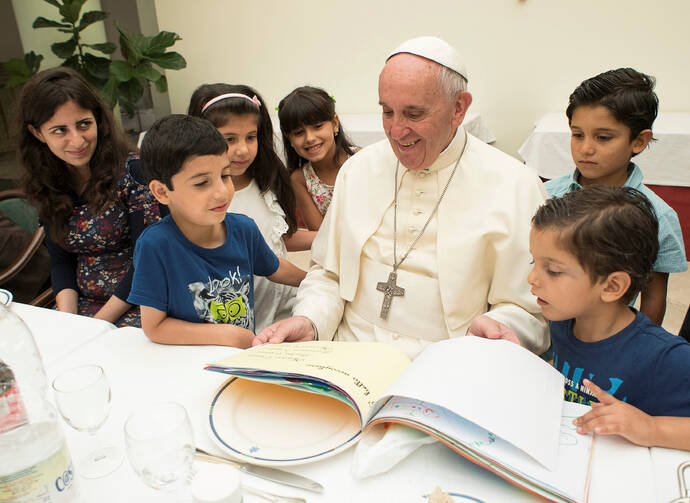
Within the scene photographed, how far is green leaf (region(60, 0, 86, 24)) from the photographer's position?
18.6 feet

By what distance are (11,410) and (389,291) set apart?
133 centimetres

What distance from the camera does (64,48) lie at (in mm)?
5902

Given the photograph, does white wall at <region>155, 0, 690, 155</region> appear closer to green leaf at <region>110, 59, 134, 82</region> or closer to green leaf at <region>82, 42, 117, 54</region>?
green leaf at <region>82, 42, 117, 54</region>

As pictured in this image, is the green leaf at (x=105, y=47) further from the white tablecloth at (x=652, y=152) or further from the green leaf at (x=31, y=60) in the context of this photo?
the white tablecloth at (x=652, y=152)

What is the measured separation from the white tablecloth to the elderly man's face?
116 inches

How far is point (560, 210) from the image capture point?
1.40 meters

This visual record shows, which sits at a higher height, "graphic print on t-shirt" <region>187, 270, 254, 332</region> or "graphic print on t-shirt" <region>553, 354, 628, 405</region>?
"graphic print on t-shirt" <region>187, 270, 254, 332</region>

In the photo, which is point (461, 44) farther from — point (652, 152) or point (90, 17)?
point (90, 17)

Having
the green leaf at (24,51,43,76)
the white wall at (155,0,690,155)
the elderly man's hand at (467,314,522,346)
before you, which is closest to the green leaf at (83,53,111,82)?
the green leaf at (24,51,43,76)

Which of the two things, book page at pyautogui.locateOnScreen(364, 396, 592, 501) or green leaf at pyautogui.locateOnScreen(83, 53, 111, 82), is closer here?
book page at pyautogui.locateOnScreen(364, 396, 592, 501)

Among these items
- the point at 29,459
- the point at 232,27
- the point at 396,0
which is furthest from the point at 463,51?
the point at 29,459

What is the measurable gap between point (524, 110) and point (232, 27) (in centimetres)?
394

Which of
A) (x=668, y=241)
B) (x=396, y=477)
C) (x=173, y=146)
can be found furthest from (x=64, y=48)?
(x=396, y=477)

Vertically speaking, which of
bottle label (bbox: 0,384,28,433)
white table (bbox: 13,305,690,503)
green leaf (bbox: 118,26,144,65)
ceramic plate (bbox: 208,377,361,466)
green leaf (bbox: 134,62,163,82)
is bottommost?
white table (bbox: 13,305,690,503)
